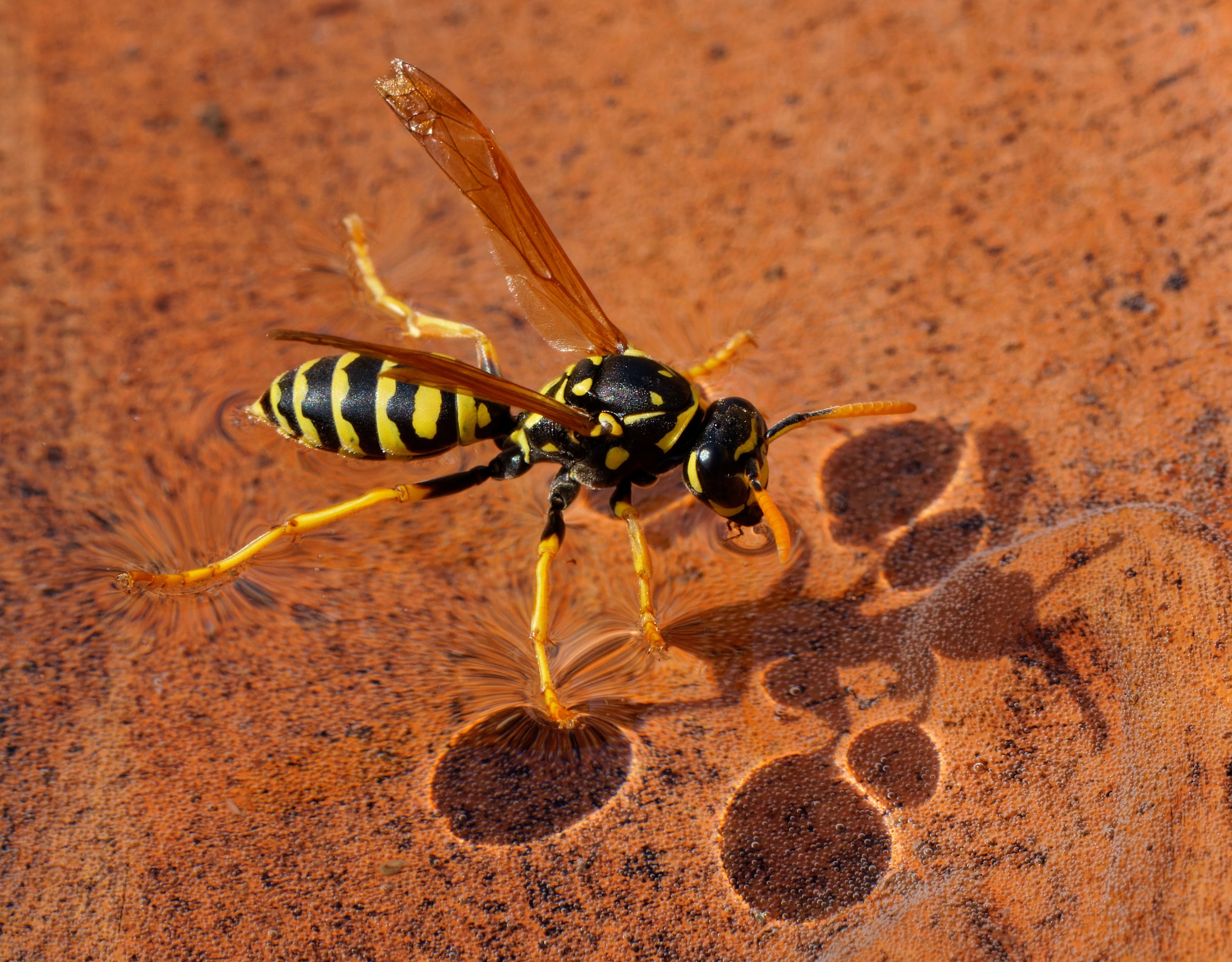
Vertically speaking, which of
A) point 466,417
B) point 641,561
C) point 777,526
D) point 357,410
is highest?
point 357,410

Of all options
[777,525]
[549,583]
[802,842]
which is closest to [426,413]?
[549,583]

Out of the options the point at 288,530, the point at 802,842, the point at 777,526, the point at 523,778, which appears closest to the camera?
the point at 802,842

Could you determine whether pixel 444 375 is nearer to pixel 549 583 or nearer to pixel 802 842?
pixel 549 583

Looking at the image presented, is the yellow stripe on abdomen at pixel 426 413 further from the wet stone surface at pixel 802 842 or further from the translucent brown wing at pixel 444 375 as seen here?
the wet stone surface at pixel 802 842

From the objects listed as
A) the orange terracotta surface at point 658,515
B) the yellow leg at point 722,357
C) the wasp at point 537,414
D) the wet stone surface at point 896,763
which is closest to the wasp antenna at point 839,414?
the wasp at point 537,414

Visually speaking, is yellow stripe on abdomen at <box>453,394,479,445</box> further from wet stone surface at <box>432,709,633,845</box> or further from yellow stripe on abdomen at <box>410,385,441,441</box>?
wet stone surface at <box>432,709,633,845</box>

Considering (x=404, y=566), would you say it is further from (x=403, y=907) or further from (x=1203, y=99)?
(x=1203, y=99)

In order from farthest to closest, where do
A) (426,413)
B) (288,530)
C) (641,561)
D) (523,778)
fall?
(426,413) < (288,530) < (641,561) < (523,778)
